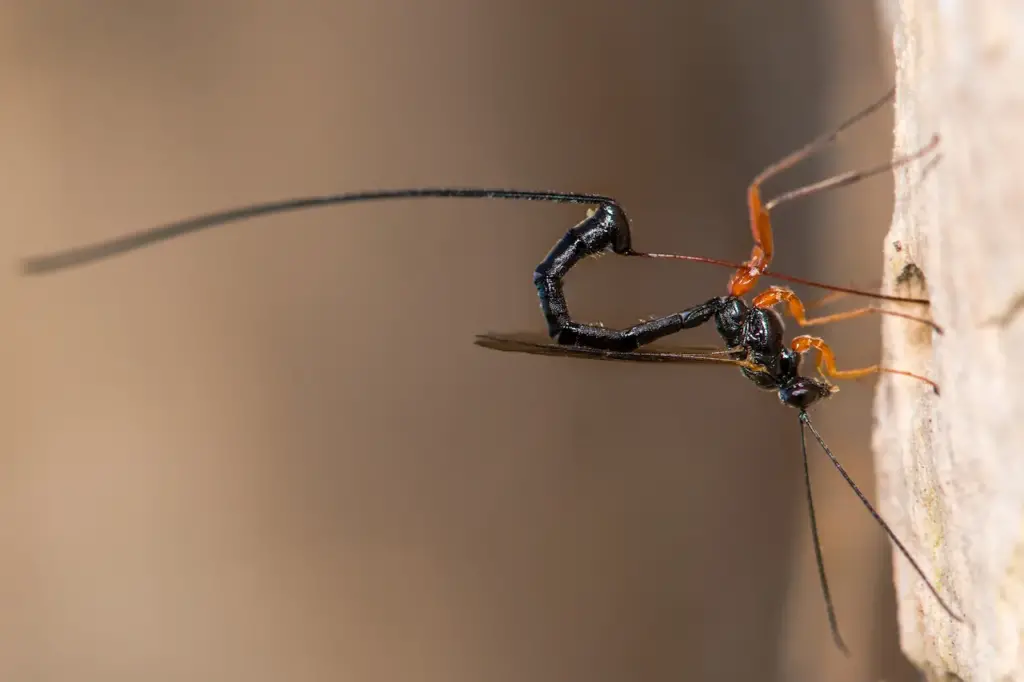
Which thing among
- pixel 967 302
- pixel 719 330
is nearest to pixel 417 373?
pixel 719 330

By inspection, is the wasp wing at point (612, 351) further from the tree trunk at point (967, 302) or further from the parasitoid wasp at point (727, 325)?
the tree trunk at point (967, 302)

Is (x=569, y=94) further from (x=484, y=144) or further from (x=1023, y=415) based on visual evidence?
(x=1023, y=415)

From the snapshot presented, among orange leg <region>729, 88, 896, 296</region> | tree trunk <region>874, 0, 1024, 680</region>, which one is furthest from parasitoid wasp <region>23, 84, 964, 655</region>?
tree trunk <region>874, 0, 1024, 680</region>

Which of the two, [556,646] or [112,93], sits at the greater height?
[112,93]

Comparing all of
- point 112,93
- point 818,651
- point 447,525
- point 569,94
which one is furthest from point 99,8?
point 818,651

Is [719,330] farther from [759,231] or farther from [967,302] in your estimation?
[967,302]
